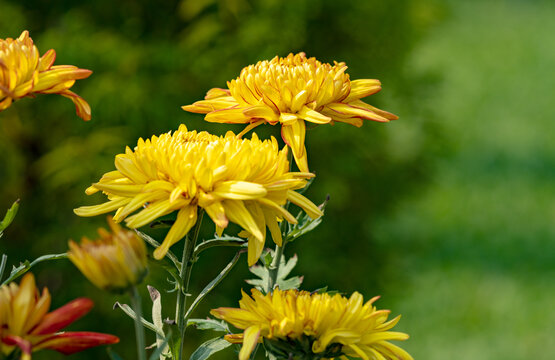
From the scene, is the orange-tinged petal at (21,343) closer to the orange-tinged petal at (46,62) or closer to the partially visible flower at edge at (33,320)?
the partially visible flower at edge at (33,320)

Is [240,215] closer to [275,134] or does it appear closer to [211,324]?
[211,324]

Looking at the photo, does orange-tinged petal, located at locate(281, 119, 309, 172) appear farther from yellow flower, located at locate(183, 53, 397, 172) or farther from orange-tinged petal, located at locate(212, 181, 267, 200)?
orange-tinged petal, located at locate(212, 181, 267, 200)

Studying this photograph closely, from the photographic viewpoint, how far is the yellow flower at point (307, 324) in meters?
0.66

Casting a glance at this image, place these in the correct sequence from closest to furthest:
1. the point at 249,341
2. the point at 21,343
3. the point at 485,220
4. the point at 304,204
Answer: the point at 21,343 < the point at 249,341 < the point at 304,204 < the point at 485,220

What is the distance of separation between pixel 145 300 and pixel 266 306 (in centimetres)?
190

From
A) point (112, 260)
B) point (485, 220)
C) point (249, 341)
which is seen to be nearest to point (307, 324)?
point (249, 341)

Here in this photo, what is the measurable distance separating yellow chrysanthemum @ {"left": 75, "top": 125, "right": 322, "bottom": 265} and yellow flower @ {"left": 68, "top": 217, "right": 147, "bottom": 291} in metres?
0.06

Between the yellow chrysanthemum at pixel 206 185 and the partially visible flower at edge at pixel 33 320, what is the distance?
12 cm

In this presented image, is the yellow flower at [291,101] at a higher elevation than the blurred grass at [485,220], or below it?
below

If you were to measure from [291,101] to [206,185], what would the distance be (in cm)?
22

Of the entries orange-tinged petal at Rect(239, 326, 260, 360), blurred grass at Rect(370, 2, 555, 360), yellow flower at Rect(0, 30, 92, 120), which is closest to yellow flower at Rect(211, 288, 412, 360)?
orange-tinged petal at Rect(239, 326, 260, 360)

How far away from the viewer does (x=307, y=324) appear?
2.20 feet

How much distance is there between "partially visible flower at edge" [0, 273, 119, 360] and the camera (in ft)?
Answer: 1.69

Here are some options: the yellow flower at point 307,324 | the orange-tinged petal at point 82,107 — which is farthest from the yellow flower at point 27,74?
the yellow flower at point 307,324
